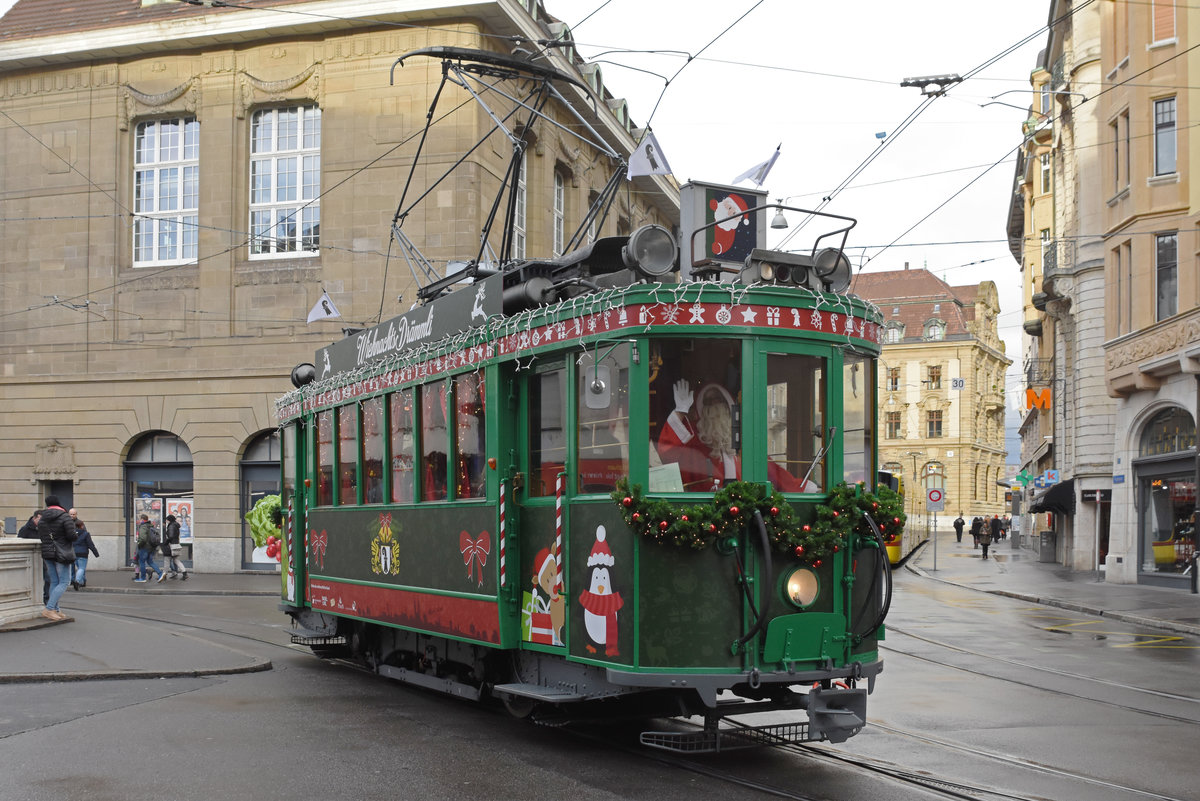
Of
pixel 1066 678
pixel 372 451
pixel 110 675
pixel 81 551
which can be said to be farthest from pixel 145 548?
pixel 1066 678

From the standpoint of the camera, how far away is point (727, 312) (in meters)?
8.00

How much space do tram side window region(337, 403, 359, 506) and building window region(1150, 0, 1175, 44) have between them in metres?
23.0

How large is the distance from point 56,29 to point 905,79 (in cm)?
2607

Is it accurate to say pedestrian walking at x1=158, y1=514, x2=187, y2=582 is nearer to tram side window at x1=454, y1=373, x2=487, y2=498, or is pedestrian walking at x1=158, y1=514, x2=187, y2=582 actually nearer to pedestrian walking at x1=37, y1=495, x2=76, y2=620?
pedestrian walking at x1=37, y1=495, x2=76, y2=620

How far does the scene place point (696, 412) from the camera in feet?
26.1

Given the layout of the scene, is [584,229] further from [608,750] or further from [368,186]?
[368,186]

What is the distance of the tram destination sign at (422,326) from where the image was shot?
9.74 meters

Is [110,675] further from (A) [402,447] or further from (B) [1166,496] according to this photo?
(B) [1166,496]

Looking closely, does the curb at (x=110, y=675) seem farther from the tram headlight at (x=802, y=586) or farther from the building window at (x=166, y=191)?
the building window at (x=166, y=191)

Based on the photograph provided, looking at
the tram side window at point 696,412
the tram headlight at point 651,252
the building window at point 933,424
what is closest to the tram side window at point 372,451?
the tram headlight at point 651,252

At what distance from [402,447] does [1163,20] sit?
23.8 m

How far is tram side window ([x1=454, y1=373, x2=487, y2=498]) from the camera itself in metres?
9.45

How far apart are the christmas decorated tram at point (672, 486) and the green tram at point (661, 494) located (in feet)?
0.05

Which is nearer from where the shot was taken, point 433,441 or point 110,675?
point 433,441
